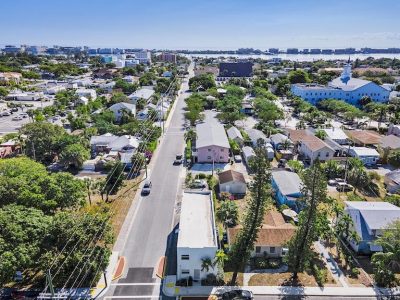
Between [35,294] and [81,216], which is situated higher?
[81,216]

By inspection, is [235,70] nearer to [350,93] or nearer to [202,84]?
[202,84]

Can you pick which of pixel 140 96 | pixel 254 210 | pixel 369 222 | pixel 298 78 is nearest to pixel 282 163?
pixel 369 222

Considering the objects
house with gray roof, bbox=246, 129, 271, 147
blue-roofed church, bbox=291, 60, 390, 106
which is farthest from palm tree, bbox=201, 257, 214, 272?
blue-roofed church, bbox=291, 60, 390, 106

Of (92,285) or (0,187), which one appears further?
(0,187)

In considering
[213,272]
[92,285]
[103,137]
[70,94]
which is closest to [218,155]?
[103,137]

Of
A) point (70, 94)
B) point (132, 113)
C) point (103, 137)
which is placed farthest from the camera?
point (70, 94)

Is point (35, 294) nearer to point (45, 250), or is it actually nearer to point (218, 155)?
point (45, 250)
